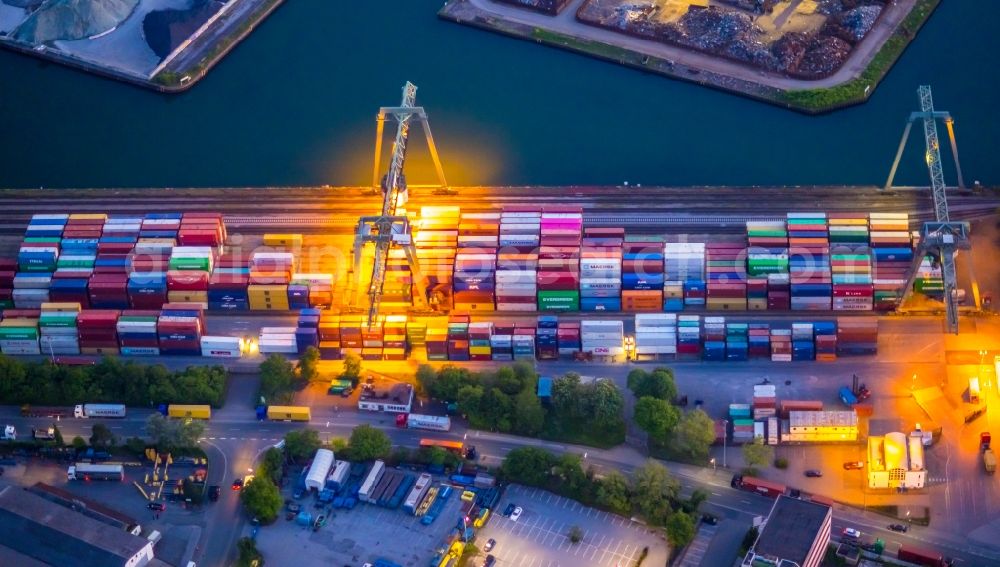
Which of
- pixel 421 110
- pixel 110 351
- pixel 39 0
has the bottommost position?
pixel 110 351

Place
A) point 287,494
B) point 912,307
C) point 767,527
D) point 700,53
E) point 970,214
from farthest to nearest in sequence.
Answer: point 700,53 < point 970,214 < point 912,307 < point 287,494 < point 767,527

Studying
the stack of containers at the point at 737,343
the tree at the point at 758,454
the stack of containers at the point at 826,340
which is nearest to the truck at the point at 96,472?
the tree at the point at 758,454

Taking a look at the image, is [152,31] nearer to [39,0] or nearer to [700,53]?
[39,0]

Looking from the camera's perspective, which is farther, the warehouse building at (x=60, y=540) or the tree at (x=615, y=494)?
the tree at (x=615, y=494)

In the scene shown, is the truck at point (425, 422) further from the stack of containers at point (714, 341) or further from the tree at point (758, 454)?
the tree at point (758, 454)

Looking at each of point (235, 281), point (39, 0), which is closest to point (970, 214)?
point (235, 281)
